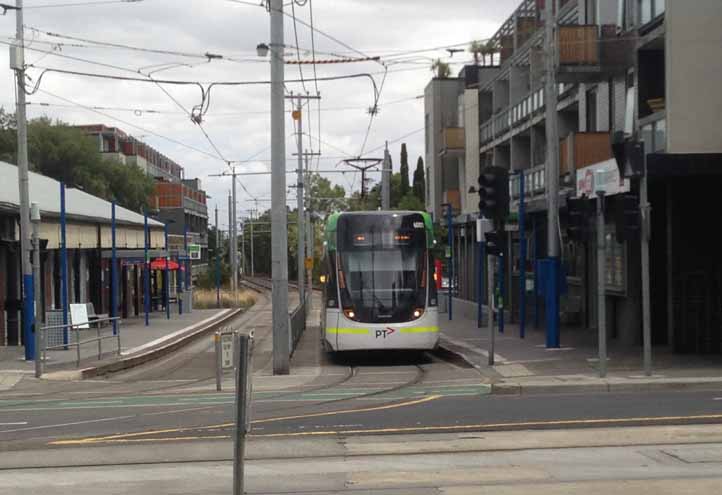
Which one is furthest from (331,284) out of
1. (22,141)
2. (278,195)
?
(22,141)

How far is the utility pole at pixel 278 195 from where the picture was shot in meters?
21.5

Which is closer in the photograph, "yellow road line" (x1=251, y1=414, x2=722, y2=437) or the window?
"yellow road line" (x1=251, y1=414, x2=722, y2=437)

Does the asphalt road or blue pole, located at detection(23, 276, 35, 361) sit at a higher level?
blue pole, located at detection(23, 276, 35, 361)

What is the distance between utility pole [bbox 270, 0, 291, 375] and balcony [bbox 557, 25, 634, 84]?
827 centimetres

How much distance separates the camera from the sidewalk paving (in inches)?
918

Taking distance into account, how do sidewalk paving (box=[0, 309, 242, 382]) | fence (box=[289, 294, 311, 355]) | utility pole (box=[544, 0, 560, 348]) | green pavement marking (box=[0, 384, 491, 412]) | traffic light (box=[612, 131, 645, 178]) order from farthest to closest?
fence (box=[289, 294, 311, 355]), utility pole (box=[544, 0, 560, 348]), sidewalk paving (box=[0, 309, 242, 382]), traffic light (box=[612, 131, 645, 178]), green pavement marking (box=[0, 384, 491, 412])

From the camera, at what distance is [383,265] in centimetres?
2461

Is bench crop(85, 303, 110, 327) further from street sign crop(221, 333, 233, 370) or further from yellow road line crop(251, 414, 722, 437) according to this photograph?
yellow road line crop(251, 414, 722, 437)

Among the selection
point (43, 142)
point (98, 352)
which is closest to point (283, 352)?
point (98, 352)

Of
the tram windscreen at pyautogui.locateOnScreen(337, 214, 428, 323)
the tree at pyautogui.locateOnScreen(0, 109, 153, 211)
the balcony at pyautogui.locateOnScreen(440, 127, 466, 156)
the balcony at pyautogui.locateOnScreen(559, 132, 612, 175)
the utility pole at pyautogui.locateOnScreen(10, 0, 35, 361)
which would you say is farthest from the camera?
the tree at pyautogui.locateOnScreen(0, 109, 153, 211)

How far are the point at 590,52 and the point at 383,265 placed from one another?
7.42 metres

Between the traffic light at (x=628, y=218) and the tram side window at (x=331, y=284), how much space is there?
778 cm

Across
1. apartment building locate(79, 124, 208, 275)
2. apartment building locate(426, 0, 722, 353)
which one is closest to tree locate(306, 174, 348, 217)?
apartment building locate(79, 124, 208, 275)

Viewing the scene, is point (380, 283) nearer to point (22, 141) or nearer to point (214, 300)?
point (22, 141)
